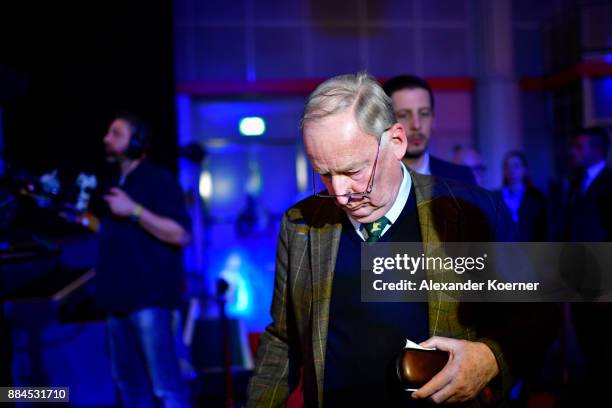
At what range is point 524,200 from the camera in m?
3.90

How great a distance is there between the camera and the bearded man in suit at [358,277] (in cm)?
103

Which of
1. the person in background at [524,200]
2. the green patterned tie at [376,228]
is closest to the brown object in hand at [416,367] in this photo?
the green patterned tie at [376,228]

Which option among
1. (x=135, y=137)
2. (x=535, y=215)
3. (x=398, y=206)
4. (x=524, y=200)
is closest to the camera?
(x=398, y=206)

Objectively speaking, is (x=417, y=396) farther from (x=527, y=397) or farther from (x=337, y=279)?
(x=527, y=397)

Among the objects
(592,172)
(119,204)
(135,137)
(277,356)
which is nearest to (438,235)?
(277,356)

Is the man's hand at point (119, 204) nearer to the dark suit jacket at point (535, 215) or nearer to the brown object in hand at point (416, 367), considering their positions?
the brown object in hand at point (416, 367)

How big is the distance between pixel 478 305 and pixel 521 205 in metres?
2.95

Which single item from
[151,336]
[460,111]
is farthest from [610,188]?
[460,111]

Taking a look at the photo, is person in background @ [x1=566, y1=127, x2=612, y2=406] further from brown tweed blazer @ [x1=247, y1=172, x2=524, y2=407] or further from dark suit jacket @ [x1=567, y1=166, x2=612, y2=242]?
brown tweed blazer @ [x1=247, y1=172, x2=524, y2=407]

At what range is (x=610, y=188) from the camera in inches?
118

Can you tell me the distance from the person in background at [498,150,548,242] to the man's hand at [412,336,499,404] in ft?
7.56

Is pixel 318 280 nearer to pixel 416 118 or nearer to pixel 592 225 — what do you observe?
pixel 416 118

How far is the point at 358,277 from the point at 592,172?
259cm

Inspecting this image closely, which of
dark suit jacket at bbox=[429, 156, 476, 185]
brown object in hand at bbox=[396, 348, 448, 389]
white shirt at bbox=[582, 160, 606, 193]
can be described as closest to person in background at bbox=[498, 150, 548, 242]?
white shirt at bbox=[582, 160, 606, 193]
